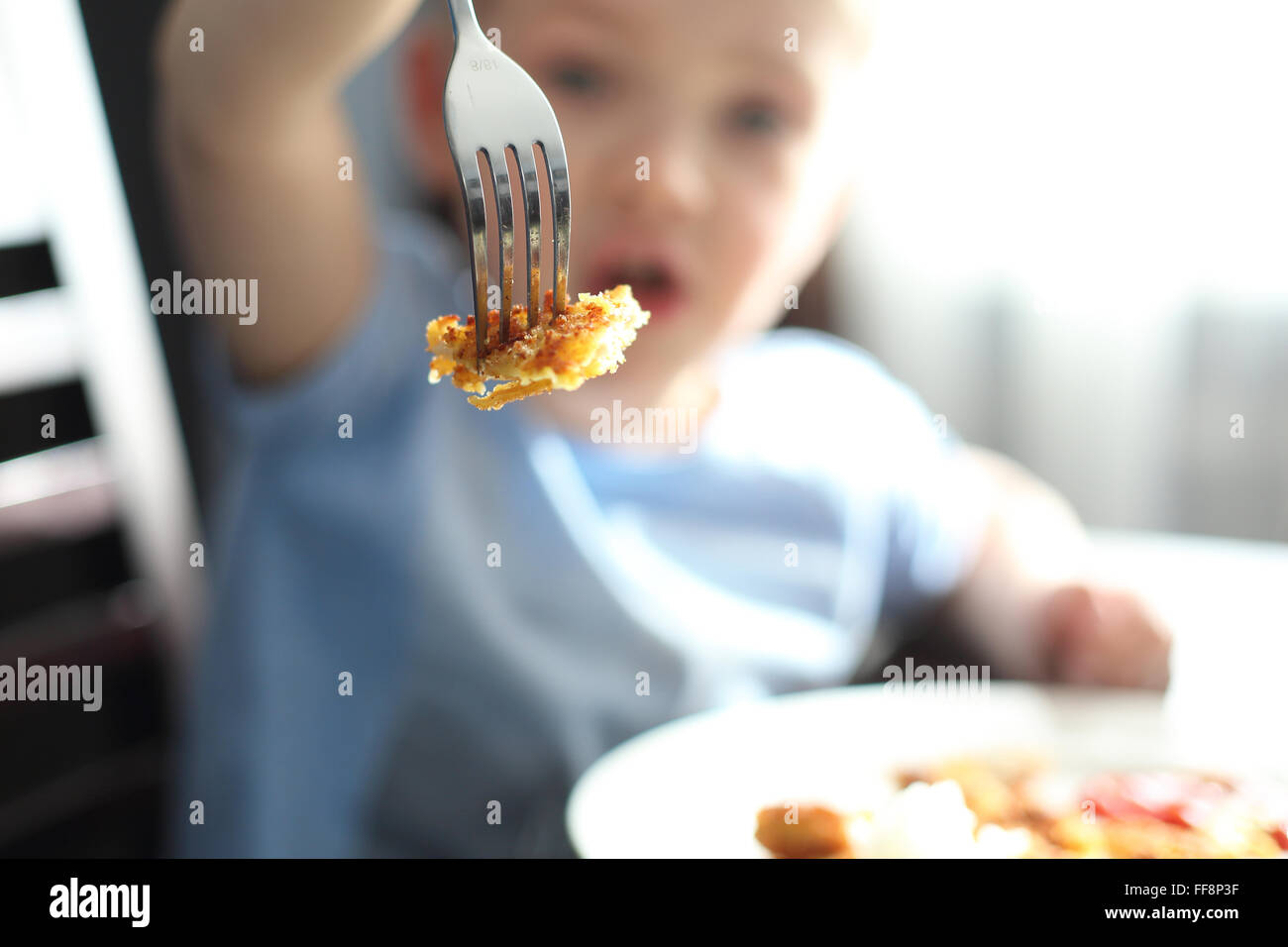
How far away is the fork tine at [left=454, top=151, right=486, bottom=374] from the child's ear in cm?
25

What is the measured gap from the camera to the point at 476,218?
0.24 m

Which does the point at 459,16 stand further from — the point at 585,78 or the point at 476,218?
the point at 585,78

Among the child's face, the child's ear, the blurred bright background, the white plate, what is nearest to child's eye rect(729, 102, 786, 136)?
the child's face

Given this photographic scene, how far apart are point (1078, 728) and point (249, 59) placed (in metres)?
0.43

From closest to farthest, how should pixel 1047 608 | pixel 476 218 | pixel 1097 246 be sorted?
pixel 476 218, pixel 1047 608, pixel 1097 246

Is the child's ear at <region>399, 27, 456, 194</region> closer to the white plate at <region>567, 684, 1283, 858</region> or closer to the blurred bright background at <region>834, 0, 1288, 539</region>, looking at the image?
the white plate at <region>567, 684, 1283, 858</region>

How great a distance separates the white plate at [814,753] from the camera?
374 millimetres

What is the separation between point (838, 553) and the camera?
718 millimetres

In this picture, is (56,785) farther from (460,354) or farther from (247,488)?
(460,354)

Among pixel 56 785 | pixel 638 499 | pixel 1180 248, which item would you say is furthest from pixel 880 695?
pixel 1180 248

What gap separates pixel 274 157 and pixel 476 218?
0.59 feet

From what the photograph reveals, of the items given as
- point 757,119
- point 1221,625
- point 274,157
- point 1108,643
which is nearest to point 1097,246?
point 1221,625

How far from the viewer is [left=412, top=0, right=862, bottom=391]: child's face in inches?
16.3
